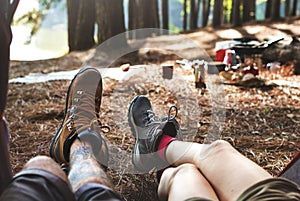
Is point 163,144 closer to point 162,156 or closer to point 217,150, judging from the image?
point 162,156

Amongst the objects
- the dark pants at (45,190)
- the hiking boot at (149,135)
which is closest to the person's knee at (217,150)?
the hiking boot at (149,135)

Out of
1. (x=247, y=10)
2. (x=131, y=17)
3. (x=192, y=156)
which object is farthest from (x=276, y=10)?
(x=192, y=156)

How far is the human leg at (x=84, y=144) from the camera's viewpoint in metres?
1.09

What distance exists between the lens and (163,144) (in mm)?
1825

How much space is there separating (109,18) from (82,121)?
4907 mm

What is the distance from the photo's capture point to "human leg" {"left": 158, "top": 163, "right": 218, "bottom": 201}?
121 cm

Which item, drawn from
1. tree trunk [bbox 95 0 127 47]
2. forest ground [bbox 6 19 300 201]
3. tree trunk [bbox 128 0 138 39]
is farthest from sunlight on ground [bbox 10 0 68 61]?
tree trunk [bbox 128 0 138 39]

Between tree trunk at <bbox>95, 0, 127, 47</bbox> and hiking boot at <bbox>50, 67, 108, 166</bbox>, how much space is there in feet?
14.3

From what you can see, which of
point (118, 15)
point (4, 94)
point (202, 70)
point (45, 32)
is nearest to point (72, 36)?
point (118, 15)

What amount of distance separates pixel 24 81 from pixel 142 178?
2.81 metres

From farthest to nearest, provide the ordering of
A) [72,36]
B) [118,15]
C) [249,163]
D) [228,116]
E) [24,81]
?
[72,36] → [118,15] → [24,81] → [228,116] → [249,163]

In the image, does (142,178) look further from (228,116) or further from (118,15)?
(118,15)

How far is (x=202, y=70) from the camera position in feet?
12.9

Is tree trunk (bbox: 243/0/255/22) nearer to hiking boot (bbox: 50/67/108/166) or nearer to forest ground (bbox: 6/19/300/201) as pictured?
forest ground (bbox: 6/19/300/201)
